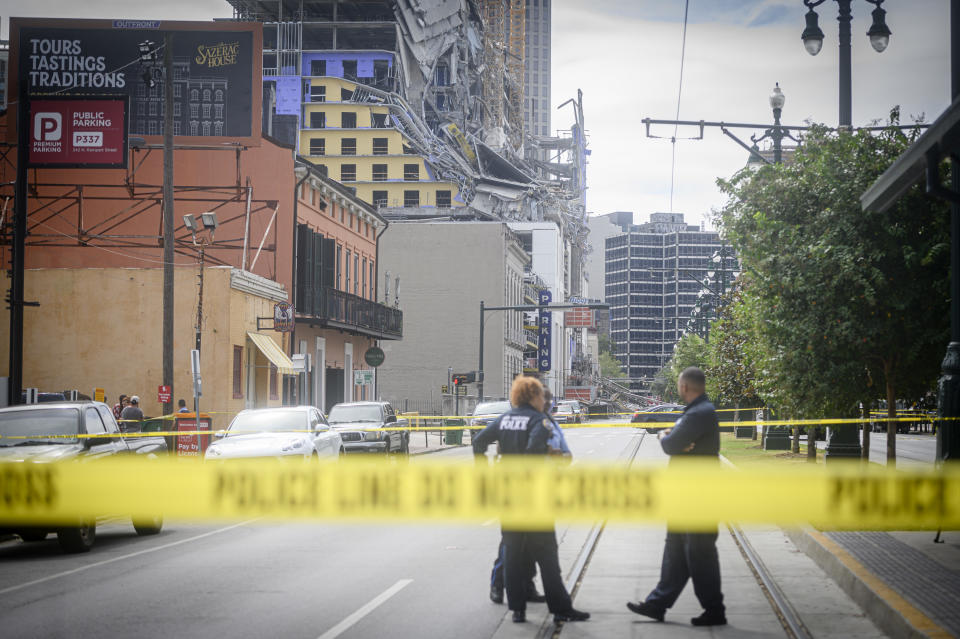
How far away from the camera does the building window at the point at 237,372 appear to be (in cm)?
3372

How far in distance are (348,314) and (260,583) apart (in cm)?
3421

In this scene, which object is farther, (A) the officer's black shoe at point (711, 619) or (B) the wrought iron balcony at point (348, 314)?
(B) the wrought iron balcony at point (348, 314)

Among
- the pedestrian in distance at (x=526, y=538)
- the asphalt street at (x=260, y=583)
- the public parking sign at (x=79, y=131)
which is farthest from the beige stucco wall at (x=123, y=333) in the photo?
the pedestrian in distance at (x=526, y=538)

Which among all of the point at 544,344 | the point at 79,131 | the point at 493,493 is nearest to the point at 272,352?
the point at 79,131

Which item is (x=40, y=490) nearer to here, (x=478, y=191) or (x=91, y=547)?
(x=91, y=547)

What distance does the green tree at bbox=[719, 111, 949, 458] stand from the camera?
1706 cm

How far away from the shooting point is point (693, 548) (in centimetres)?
832

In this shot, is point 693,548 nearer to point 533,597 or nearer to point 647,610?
point 647,610

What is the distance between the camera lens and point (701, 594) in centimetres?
841

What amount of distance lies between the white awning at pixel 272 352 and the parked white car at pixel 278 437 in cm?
1221

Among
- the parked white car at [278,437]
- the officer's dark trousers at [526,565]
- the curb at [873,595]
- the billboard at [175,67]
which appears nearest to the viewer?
the curb at [873,595]

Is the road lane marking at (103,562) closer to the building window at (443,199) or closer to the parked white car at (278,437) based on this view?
the parked white car at (278,437)

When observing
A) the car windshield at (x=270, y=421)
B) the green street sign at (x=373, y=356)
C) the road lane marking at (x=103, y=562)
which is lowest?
the road lane marking at (x=103, y=562)

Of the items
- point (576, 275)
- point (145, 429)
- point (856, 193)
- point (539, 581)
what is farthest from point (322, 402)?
point (576, 275)
